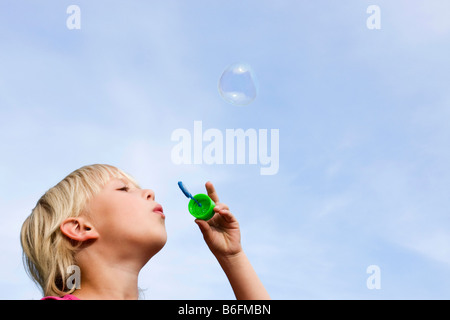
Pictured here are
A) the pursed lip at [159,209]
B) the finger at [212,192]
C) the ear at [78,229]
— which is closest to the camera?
the ear at [78,229]

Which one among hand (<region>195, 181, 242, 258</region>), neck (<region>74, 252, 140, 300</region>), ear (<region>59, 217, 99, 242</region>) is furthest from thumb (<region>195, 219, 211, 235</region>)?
ear (<region>59, 217, 99, 242</region>)

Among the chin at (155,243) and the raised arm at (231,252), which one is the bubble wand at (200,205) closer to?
the raised arm at (231,252)

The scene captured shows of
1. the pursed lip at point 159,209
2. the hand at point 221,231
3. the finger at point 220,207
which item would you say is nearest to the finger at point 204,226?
the hand at point 221,231

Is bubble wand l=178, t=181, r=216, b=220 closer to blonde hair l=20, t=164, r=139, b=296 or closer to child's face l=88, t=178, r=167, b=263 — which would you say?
child's face l=88, t=178, r=167, b=263

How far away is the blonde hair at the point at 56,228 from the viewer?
3.12 m

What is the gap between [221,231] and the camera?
136 inches

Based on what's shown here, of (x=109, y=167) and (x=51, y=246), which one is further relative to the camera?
(x=109, y=167)

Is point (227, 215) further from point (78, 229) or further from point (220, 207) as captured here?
point (78, 229)
